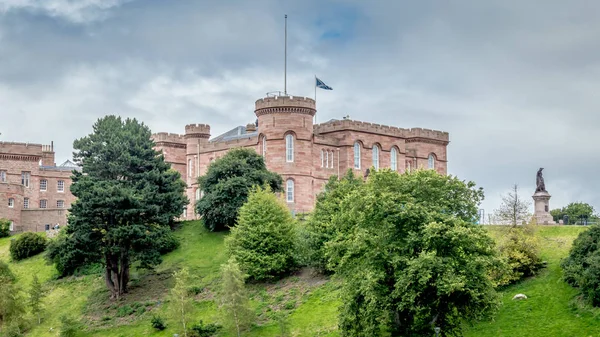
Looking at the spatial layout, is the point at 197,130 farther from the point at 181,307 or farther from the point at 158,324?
the point at 181,307

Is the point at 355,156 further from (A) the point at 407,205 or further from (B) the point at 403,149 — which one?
(A) the point at 407,205

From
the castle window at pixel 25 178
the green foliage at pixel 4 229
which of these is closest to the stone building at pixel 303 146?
the green foliage at pixel 4 229

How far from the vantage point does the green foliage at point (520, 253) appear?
159 feet

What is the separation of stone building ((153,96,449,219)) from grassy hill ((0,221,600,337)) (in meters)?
8.55

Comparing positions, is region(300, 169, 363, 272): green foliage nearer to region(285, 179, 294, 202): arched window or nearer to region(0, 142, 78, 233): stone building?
region(285, 179, 294, 202): arched window

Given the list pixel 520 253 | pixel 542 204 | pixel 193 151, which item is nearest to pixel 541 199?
pixel 542 204

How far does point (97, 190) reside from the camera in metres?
59.4

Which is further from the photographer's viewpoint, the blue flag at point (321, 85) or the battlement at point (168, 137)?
the battlement at point (168, 137)

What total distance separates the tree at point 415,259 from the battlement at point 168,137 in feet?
141

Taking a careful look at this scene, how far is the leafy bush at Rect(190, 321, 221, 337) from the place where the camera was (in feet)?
168

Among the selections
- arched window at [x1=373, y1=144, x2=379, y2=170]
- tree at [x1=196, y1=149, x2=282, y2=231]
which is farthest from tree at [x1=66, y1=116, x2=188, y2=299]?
arched window at [x1=373, y1=144, x2=379, y2=170]

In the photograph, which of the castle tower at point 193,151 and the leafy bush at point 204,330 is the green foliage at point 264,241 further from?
the castle tower at point 193,151

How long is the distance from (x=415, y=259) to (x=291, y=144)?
3543 cm

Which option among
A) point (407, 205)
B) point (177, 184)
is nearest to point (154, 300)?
point (177, 184)
